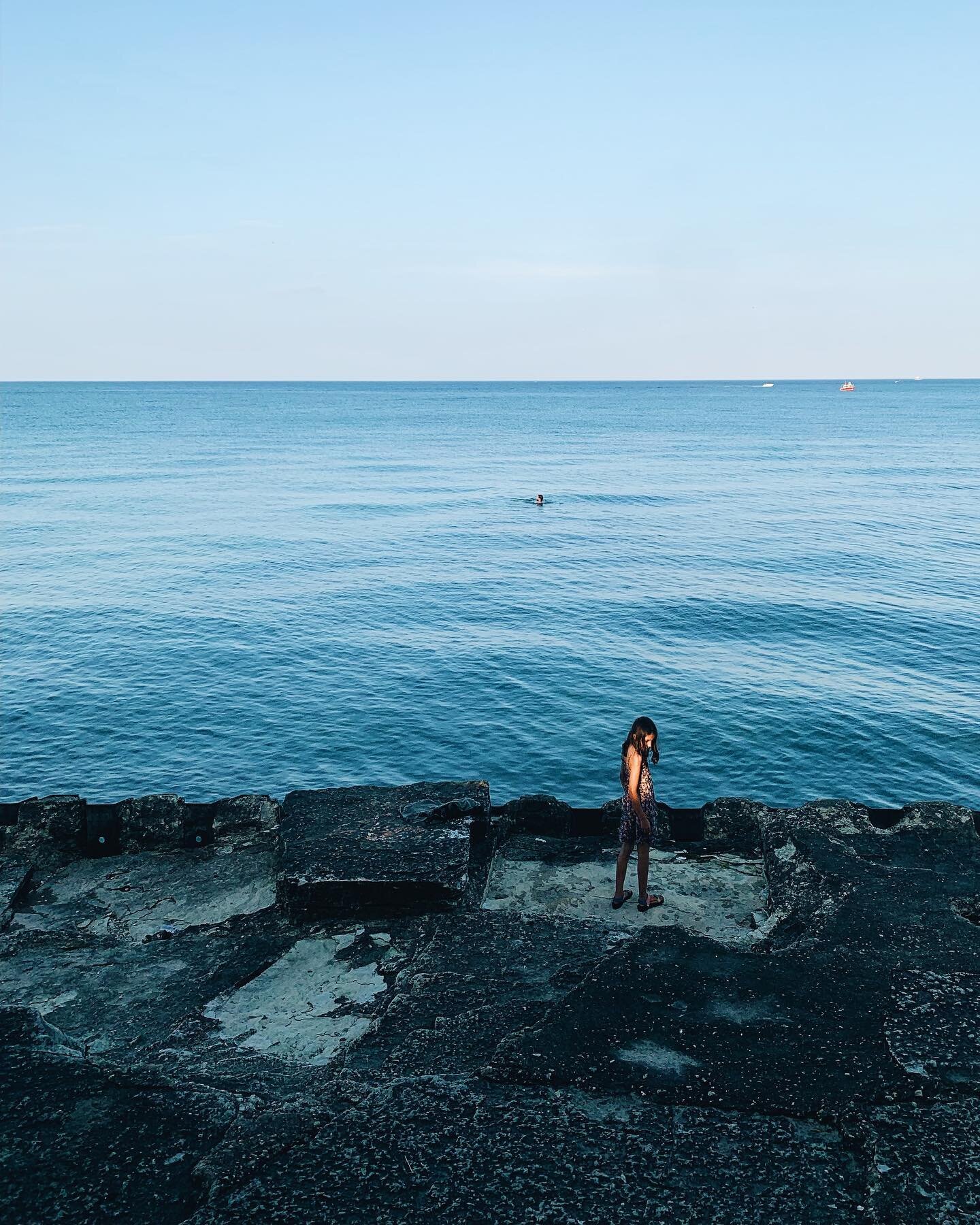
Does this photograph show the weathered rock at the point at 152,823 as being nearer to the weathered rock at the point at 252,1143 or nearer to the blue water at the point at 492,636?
the weathered rock at the point at 252,1143

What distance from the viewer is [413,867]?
9453 mm

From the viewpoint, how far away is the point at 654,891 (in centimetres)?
1033

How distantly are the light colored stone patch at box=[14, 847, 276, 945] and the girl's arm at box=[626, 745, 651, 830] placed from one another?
13.4 ft

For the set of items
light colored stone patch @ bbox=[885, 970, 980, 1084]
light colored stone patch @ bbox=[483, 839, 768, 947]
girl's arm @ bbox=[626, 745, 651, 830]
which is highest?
girl's arm @ bbox=[626, 745, 651, 830]

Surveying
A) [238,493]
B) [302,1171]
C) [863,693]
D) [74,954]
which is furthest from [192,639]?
[238,493]

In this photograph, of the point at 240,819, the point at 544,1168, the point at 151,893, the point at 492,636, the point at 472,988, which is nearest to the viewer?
the point at 544,1168

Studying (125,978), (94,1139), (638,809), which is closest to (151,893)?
(125,978)

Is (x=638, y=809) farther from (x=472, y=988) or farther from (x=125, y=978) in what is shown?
(x=125, y=978)

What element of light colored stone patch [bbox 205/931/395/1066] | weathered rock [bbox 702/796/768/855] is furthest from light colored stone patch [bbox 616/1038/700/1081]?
weathered rock [bbox 702/796/768/855]

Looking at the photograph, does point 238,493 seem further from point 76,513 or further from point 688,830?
point 688,830

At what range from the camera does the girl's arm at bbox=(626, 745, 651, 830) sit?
9.69m

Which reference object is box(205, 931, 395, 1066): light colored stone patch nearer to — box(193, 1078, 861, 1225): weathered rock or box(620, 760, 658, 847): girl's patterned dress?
box(193, 1078, 861, 1225): weathered rock

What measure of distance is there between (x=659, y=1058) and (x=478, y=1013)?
5.08 ft

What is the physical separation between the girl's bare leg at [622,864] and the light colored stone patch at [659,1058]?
3.37 meters
